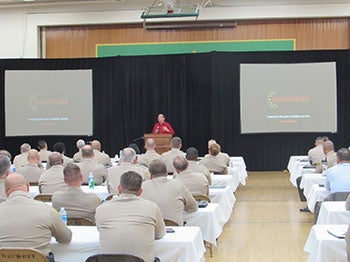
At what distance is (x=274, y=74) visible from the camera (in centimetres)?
1587

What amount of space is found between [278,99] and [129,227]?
1225 cm

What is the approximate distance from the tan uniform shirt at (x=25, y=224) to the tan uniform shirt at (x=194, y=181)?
114 inches

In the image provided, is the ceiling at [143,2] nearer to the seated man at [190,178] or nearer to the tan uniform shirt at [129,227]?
the seated man at [190,178]

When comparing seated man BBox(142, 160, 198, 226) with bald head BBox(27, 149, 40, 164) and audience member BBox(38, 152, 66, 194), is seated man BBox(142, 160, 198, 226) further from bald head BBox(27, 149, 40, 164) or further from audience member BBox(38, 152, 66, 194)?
bald head BBox(27, 149, 40, 164)

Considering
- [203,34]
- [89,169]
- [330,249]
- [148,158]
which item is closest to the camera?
[330,249]

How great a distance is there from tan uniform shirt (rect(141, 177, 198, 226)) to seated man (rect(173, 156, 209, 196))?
1.31 metres

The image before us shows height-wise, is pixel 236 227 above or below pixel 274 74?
below

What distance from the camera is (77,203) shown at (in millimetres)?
5285

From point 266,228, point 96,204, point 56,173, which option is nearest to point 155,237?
point 96,204

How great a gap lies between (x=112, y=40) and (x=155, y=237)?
1446 cm

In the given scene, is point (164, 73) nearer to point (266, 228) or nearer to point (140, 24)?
point (140, 24)

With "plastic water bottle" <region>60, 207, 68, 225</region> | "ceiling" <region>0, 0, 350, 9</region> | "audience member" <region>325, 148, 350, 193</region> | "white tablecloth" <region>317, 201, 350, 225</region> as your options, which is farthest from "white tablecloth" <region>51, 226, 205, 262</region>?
"ceiling" <region>0, 0, 350, 9</region>

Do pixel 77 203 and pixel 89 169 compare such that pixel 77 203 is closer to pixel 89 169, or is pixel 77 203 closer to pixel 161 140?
pixel 89 169

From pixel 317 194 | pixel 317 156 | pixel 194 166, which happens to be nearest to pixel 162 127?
pixel 317 156
